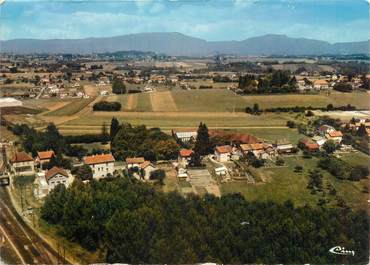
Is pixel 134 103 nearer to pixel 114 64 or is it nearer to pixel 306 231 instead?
pixel 306 231

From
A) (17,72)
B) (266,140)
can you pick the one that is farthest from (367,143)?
(17,72)

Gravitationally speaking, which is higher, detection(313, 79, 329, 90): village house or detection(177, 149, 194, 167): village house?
detection(313, 79, 329, 90): village house

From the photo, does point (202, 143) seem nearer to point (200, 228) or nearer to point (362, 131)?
point (362, 131)

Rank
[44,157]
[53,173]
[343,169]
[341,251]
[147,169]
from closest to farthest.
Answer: [341,251], [53,173], [343,169], [147,169], [44,157]

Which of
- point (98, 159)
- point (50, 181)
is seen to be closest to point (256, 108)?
point (98, 159)

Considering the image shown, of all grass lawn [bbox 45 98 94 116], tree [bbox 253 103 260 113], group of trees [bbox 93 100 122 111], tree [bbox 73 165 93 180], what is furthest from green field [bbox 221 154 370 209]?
grass lawn [bbox 45 98 94 116]

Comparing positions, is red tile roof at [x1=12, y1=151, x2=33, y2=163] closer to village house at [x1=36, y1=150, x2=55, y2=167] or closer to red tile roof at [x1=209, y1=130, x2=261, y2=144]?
village house at [x1=36, y1=150, x2=55, y2=167]

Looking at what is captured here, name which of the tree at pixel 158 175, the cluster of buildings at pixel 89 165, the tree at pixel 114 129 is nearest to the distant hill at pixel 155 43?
the tree at pixel 114 129
